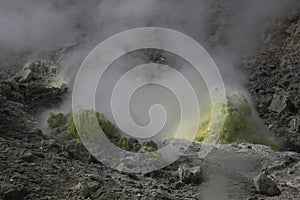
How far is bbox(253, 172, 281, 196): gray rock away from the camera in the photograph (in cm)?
623

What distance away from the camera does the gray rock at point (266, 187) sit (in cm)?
623

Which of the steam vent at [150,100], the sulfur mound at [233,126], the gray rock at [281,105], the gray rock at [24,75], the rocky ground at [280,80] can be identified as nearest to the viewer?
the steam vent at [150,100]

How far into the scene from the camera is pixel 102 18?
13.2 m

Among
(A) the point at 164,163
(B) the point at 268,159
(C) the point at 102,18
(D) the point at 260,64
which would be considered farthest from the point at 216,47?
(A) the point at 164,163

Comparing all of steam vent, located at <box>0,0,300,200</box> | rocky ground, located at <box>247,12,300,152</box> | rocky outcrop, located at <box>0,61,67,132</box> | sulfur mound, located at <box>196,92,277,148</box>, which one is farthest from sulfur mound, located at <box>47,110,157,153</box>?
rocky ground, located at <box>247,12,300,152</box>

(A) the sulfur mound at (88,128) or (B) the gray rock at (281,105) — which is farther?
(B) the gray rock at (281,105)

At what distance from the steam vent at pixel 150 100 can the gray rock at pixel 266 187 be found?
0.02 meters

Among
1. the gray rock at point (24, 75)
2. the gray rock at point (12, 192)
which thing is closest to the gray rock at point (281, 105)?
A: the gray rock at point (24, 75)

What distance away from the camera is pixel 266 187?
626 centimetres

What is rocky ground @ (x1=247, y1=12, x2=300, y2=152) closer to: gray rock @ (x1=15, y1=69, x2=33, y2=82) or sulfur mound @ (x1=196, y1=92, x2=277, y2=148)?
sulfur mound @ (x1=196, y1=92, x2=277, y2=148)

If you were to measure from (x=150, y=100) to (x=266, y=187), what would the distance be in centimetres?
357

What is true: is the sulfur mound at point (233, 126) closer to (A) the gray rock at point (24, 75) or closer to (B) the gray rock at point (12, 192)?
(A) the gray rock at point (24, 75)

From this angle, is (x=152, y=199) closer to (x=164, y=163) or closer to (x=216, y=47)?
(x=164, y=163)

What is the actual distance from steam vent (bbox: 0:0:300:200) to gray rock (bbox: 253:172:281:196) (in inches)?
0.7
